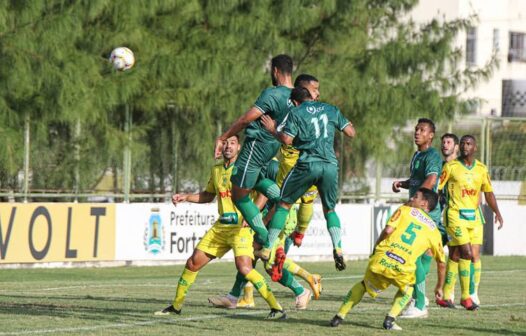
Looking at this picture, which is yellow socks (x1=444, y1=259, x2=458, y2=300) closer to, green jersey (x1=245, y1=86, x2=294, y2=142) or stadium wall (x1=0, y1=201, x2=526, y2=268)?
green jersey (x1=245, y1=86, x2=294, y2=142)

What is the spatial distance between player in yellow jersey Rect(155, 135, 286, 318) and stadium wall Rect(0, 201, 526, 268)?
10243 millimetres

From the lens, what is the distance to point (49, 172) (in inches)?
1011

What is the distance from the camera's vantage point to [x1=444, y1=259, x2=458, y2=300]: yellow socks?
15.9 metres

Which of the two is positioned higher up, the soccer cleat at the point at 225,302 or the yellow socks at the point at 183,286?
the yellow socks at the point at 183,286

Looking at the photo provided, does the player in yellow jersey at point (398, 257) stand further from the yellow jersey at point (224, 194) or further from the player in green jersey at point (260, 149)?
the yellow jersey at point (224, 194)

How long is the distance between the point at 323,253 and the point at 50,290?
11.9 m

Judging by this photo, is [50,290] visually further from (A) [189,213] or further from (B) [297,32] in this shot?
(B) [297,32]

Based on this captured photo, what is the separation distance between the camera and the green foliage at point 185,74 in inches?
962

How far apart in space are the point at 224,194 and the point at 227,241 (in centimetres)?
55

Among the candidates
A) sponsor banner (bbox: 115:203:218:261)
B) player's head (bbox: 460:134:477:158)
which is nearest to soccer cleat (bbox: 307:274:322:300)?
player's head (bbox: 460:134:477:158)

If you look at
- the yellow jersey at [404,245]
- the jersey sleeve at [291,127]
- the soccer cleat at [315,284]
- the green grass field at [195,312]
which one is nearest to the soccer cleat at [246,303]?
the green grass field at [195,312]

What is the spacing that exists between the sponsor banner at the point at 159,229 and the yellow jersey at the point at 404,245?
13.6 m

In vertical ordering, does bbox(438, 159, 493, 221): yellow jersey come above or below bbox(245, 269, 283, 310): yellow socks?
above

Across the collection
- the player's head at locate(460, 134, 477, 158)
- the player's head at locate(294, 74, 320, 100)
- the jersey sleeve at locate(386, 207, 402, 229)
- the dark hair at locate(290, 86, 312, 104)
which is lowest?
the jersey sleeve at locate(386, 207, 402, 229)
